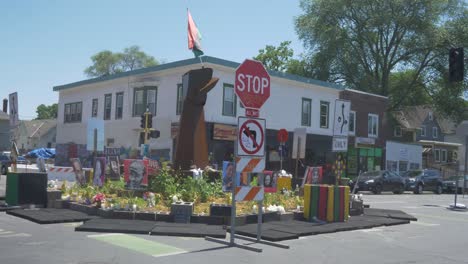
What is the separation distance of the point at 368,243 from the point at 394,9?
42.7m

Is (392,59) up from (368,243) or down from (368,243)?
up

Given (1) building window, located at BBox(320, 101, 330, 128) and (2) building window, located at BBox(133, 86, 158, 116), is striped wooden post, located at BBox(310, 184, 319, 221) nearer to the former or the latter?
(2) building window, located at BBox(133, 86, 158, 116)

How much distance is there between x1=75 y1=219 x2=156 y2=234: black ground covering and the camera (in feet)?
34.6

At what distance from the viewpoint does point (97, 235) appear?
1014cm

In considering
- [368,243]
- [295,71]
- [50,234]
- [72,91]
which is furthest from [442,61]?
[50,234]

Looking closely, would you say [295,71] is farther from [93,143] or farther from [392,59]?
[93,143]

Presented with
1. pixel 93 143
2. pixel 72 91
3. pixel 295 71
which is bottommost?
pixel 93 143

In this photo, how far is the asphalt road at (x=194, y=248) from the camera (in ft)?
27.1

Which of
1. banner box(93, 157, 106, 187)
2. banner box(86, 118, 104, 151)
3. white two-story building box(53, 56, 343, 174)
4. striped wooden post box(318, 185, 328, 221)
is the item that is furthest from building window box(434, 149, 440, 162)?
banner box(93, 157, 106, 187)

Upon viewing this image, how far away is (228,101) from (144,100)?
6.03 m

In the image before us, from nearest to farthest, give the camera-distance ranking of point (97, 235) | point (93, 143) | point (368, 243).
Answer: point (97, 235)
point (368, 243)
point (93, 143)

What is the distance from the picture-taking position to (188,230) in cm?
1082

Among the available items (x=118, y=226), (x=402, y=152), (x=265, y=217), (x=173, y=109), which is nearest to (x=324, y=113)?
(x=173, y=109)

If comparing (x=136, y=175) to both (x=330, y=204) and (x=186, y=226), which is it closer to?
(x=186, y=226)
